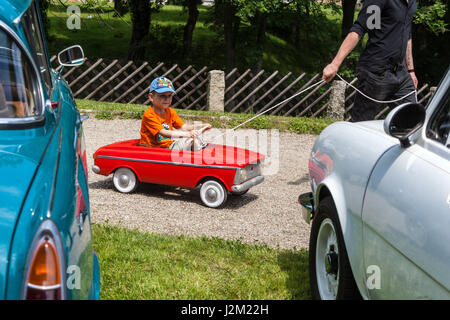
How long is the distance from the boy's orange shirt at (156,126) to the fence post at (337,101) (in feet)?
27.5

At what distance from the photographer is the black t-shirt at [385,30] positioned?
5035 millimetres

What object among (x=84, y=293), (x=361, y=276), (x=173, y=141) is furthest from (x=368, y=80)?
(x=84, y=293)

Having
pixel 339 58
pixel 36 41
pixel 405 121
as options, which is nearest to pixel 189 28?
pixel 339 58

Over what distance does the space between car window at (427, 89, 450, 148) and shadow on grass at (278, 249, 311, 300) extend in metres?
1.64

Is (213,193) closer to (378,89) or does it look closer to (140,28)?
(378,89)

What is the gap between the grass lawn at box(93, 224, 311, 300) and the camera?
3.62 metres

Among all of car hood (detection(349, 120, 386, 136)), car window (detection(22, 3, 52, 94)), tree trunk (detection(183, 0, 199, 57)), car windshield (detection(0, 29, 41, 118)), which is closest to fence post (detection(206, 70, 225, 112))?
tree trunk (detection(183, 0, 199, 57))

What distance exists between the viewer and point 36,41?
382cm

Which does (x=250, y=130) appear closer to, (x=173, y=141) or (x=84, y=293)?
(x=173, y=141)

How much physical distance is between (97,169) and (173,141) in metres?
0.99

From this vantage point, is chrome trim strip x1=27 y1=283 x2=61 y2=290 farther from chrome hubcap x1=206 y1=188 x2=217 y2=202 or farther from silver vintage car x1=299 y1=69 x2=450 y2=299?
chrome hubcap x1=206 y1=188 x2=217 y2=202

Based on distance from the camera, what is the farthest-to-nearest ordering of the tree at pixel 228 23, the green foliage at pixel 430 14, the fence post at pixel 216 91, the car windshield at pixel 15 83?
the tree at pixel 228 23, the green foliage at pixel 430 14, the fence post at pixel 216 91, the car windshield at pixel 15 83

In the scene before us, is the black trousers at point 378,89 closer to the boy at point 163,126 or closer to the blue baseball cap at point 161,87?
the boy at point 163,126

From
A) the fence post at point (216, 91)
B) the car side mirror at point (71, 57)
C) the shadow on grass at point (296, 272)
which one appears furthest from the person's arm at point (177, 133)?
the fence post at point (216, 91)
